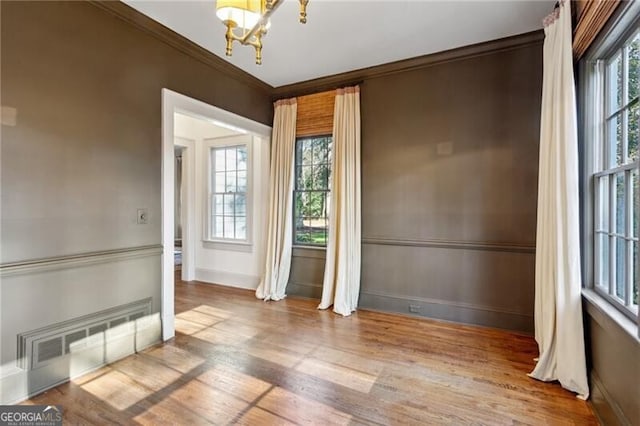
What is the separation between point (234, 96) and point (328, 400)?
350 cm

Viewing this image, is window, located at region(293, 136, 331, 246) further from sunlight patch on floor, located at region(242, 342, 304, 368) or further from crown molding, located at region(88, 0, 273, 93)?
sunlight patch on floor, located at region(242, 342, 304, 368)

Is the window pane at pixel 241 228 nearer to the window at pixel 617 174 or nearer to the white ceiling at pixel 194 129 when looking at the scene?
the white ceiling at pixel 194 129

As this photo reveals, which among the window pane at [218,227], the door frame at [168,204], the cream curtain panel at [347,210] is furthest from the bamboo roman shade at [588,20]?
the window pane at [218,227]

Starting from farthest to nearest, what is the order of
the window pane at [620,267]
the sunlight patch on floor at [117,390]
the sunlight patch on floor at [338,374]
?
the sunlight patch on floor at [338,374] < the sunlight patch on floor at [117,390] < the window pane at [620,267]

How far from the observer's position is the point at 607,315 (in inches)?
72.7

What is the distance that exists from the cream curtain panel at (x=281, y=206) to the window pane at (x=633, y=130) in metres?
3.37

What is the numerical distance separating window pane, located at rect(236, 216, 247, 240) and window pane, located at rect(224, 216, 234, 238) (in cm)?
13

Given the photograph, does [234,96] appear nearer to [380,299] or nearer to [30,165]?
[30,165]

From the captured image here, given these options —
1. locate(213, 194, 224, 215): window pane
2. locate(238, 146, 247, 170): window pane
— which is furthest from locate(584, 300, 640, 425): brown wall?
locate(213, 194, 224, 215): window pane

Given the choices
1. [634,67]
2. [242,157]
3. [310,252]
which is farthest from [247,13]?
[242,157]

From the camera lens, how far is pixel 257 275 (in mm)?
4988

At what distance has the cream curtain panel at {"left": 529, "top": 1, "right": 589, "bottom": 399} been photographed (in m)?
2.22

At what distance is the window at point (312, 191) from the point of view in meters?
4.47

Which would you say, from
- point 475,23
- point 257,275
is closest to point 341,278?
point 257,275
